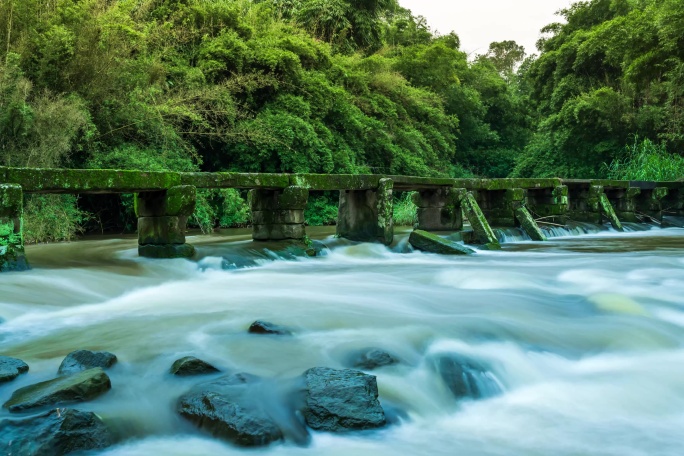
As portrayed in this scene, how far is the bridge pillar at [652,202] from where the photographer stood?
1734cm

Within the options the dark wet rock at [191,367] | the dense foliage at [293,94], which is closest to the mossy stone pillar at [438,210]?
the dense foliage at [293,94]

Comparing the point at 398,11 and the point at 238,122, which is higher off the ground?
the point at 398,11

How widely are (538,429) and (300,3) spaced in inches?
913

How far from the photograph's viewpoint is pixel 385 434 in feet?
10.5

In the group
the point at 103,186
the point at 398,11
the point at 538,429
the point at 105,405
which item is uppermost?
the point at 398,11

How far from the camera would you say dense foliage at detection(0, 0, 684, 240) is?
12.2m

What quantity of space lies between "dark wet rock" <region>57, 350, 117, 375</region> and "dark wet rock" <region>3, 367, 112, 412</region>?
0.81ft

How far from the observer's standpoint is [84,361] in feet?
12.0

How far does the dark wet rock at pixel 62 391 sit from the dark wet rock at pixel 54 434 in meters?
0.19

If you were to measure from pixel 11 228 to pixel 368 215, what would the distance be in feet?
19.3

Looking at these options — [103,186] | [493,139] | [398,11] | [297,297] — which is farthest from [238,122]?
[398,11]

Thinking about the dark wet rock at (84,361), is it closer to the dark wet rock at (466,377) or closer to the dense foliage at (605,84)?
the dark wet rock at (466,377)

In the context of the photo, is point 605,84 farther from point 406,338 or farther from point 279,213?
point 406,338

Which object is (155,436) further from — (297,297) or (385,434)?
(297,297)
